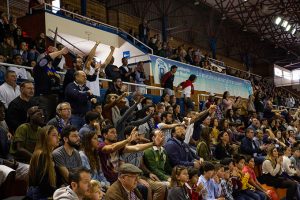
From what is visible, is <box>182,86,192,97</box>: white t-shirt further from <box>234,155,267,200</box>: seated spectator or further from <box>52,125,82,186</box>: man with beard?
<box>52,125,82,186</box>: man with beard

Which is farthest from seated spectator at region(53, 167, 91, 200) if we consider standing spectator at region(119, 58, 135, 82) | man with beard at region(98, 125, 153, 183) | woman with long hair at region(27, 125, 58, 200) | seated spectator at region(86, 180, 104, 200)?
standing spectator at region(119, 58, 135, 82)

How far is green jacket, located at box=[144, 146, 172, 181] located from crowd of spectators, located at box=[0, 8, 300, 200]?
14 mm

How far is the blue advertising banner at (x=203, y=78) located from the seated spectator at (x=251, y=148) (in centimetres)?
495

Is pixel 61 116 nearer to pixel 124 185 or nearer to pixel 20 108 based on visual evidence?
pixel 20 108

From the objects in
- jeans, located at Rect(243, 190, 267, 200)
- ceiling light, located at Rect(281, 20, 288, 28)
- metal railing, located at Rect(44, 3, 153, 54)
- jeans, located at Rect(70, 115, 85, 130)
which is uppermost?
ceiling light, located at Rect(281, 20, 288, 28)

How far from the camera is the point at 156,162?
19.0 feet

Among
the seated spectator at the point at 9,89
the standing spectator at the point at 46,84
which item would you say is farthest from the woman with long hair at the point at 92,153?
the seated spectator at the point at 9,89

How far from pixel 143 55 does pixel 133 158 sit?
873 centimetres

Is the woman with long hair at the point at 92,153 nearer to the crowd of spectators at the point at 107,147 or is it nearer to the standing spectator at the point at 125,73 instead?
the crowd of spectators at the point at 107,147

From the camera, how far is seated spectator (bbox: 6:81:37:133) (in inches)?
215

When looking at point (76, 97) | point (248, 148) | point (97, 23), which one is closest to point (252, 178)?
point (248, 148)

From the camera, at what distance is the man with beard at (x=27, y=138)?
4.42m

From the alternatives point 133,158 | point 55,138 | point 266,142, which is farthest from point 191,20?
point 55,138

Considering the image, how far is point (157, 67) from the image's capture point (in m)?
13.9
